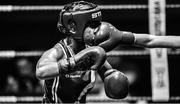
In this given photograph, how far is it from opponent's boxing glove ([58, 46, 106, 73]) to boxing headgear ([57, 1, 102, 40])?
0.26m

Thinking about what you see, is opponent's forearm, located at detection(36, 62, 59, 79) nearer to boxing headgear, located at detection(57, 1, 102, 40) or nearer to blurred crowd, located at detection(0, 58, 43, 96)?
boxing headgear, located at detection(57, 1, 102, 40)

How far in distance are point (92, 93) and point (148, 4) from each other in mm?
873

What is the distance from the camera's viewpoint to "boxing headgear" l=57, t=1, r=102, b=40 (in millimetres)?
2141

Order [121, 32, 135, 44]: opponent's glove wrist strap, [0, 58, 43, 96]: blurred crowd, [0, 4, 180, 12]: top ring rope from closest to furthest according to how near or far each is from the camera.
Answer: [121, 32, 135, 44]: opponent's glove wrist strap → [0, 4, 180, 12]: top ring rope → [0, 58, 43, 96]: blurred crowd

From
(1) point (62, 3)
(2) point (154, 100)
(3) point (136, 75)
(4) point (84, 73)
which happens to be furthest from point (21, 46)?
(4) point (84, 73)

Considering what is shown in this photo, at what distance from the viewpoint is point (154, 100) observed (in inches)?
131

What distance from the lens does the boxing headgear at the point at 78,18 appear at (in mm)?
2141

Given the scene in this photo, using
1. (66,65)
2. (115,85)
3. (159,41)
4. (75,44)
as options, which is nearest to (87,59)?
(66,65)

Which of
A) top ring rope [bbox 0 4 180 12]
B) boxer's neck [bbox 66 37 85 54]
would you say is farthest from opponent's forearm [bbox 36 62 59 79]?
top ring rope [bbox 0 4 180 12]

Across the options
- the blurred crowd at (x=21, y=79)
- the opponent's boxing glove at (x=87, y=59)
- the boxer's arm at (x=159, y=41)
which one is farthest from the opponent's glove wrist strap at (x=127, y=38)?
the blurred crowd at (x=21, y=79)

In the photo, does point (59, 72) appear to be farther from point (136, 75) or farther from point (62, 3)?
point (136, 75)

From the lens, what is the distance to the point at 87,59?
1916mm

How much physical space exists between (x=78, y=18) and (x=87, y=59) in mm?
302

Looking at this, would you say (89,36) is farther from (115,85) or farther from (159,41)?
(159,41)
